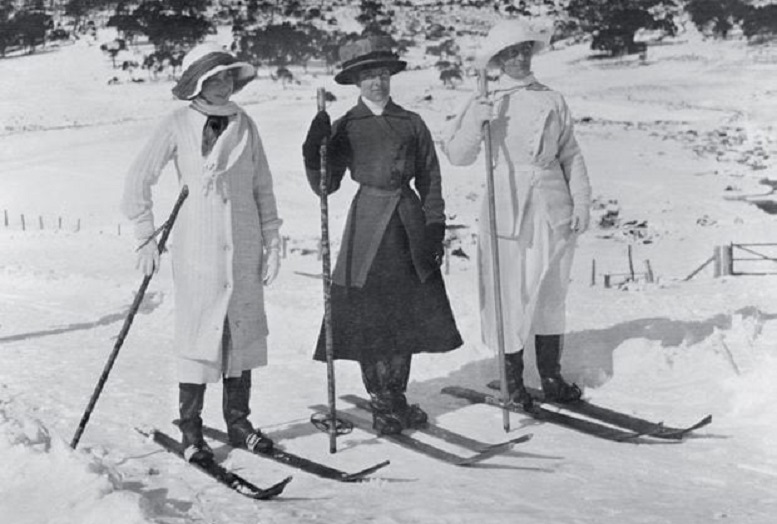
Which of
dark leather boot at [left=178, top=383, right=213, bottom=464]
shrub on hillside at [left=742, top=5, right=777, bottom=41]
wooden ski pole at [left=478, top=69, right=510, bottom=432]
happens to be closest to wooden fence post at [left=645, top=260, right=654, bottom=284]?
shrub on hillside at [left=742, top=5, right=777, bottom=41]

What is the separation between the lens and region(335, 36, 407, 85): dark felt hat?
469cm

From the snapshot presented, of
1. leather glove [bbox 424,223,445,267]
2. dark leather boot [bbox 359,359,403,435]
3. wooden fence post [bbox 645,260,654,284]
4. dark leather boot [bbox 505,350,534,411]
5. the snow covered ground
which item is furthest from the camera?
wooden fence post [bbox 645,260,654,284]

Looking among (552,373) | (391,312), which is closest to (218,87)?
(391,312)

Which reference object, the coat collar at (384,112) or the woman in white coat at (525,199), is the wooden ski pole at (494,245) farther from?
the coat collar at (384,112)

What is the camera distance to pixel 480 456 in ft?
13.9

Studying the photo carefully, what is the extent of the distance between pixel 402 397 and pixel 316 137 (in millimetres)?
1275

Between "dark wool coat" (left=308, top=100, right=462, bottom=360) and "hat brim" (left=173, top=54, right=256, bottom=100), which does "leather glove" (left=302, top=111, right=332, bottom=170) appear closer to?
"dark wool coat" (left=308, top=100, right=462, bottom=360)

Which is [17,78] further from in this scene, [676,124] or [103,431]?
[676,124]

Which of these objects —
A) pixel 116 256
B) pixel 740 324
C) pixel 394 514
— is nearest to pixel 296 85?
pixel 116 256

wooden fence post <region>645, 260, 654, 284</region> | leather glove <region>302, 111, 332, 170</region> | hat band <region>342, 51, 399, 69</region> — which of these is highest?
hat band <region>342, 51, 399, 69</region>

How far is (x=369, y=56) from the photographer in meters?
4.71

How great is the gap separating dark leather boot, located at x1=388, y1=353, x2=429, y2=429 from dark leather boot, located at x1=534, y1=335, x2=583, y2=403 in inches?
28.5

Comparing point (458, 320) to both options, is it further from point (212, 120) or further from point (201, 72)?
point (201, 72)

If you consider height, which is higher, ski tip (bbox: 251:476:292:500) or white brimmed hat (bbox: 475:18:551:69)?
white brimmed hat (bbox: 475:18:551:69)
